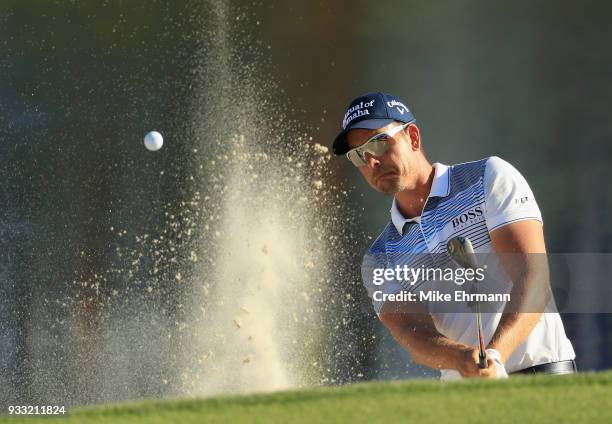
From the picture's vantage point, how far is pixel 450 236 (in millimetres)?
3211

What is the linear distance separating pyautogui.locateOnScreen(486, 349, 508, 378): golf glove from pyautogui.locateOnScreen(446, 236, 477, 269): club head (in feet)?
1.35

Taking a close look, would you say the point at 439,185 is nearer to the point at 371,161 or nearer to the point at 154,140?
the point at 371,161

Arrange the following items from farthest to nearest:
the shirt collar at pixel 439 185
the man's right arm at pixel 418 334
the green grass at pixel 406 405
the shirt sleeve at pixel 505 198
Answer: the shirt collar at pixel 439 185 < the shirt sleeve at pixel 505 198 < the man's right arm at pixel 418 334 < the green grass at pixel 406 405

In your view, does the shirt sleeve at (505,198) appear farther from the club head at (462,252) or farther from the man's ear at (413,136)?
the man's ear at (413,136)

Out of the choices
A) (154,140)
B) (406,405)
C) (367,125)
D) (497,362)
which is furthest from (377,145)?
(154,140)

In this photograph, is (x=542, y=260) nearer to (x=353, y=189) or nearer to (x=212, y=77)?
(x=353, y=189)

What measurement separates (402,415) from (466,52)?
312 cm

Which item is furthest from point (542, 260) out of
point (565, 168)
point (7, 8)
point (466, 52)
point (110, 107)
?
point (7, 8)

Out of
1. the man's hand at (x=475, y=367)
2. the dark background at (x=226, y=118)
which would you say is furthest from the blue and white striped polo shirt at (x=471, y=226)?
the dark background at (x=226, y=118)

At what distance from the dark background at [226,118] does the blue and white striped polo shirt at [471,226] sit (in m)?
1.13

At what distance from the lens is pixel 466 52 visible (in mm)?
4652

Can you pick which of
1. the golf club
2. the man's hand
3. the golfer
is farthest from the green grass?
the golf club

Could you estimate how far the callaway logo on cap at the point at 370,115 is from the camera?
326 centimetres

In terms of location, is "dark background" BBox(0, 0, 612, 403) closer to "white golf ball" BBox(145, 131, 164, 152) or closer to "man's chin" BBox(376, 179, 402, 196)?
"white golf ball" BBox(145, 131, 164, 152)
